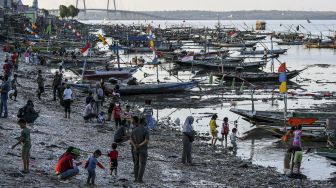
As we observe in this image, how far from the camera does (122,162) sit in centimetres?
1728

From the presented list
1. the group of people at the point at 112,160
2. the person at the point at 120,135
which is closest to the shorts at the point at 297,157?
the person at the point at 120,135

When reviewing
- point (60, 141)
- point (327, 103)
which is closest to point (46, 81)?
point (327, 103)

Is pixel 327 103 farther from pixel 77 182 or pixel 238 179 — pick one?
pixel 77 182

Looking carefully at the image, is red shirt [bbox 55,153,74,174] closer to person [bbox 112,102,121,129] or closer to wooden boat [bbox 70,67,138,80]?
person [bbox 112,102,121,129]

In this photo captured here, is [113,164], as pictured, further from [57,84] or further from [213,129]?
[57,84]

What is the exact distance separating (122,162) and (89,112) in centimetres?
684

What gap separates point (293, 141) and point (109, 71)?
2577cm

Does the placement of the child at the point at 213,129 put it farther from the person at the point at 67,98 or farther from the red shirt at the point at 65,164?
the red shirt at the point at 65,164

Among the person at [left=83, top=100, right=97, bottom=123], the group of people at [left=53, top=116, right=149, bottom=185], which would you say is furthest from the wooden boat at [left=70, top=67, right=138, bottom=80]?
the group of people at [left=53, top=116, right=149, bottom=185]

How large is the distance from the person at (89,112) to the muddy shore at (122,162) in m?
0.29

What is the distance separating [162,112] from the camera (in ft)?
106

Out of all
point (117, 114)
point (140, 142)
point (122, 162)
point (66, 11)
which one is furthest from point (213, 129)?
point (66, 11)

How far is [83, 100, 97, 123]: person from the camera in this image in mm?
23781

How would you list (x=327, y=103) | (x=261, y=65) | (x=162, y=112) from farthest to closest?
(x=261, y=65)
(x=327, y=103)
(x=162, y=112)
